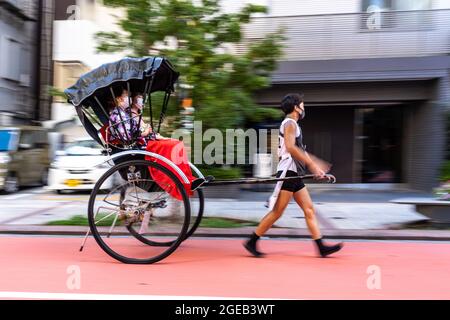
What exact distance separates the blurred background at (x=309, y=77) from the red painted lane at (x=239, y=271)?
7.46 ft

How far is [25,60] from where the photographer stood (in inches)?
744

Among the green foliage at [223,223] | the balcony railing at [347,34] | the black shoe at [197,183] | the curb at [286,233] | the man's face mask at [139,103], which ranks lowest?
the curb at [286,233]

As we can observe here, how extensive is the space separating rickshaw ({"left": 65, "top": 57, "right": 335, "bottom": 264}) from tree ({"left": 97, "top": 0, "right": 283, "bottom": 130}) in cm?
137

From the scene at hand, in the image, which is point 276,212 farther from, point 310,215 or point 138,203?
point 138,203

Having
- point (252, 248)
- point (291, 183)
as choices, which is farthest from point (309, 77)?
point (252, 248)

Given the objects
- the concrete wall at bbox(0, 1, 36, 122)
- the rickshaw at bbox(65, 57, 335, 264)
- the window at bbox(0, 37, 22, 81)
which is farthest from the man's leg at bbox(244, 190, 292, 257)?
the window at bbox(0, 37, 22, 81)

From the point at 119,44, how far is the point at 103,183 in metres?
3.16

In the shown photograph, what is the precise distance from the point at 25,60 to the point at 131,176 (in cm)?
1539

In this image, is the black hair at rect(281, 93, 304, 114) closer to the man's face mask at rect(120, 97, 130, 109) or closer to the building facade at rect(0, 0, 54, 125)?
the man's face mask at rect(120, 97, 130, 109)

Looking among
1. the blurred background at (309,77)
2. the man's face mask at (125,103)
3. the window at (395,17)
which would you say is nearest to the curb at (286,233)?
the blurred background at (309,77)

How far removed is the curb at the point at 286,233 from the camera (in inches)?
286

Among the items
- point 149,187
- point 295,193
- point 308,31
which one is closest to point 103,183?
point 149,187

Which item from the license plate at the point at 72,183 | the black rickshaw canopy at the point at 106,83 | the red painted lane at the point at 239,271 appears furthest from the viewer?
the license plate at the point at 72,183

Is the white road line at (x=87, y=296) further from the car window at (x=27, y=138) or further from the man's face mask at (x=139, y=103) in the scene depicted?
the car window at (x=27, y=138)
